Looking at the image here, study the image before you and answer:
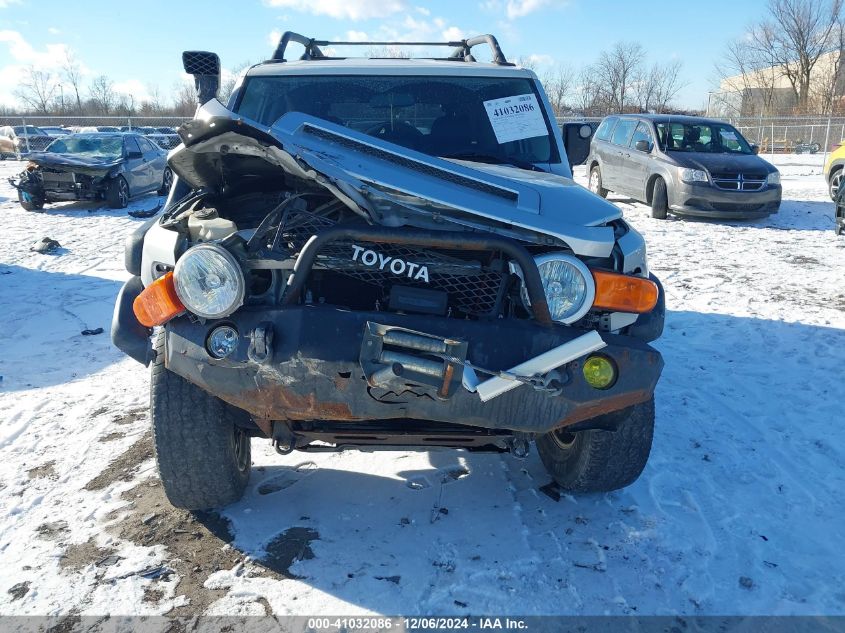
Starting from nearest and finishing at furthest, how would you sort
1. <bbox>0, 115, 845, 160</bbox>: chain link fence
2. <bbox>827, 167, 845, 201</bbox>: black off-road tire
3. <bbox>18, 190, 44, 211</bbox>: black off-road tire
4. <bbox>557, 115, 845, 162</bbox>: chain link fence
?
<bbox>827, 167, 845, 201</bbox>: black off-road tire < <bbox>18, 190, 44, 211</bbox>: black off-road tire < <bbox>0, 115, 845, 160</bbox>: chain link fence < <bbox>557, 115, 845, 162</bbox>: chain link fence

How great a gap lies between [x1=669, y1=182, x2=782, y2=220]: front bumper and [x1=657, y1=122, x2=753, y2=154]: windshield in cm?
118

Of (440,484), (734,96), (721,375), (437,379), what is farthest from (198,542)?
(734,96)

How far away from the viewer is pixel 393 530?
2.95 metres

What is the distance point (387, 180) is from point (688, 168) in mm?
10087

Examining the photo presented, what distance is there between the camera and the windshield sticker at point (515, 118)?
384cm

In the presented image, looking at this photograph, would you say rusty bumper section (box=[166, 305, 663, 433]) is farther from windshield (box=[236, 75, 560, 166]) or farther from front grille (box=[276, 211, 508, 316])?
windshield (box=[236, 75, 560, 166])

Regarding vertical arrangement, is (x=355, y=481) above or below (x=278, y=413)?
below

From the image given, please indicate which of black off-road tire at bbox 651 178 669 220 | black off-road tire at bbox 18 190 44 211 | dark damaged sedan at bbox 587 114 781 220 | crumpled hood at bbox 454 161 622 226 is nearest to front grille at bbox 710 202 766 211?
dark damaged sedan at bbox 587 114 781 220

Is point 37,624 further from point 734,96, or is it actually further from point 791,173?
point 734,96

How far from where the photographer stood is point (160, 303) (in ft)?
7.57

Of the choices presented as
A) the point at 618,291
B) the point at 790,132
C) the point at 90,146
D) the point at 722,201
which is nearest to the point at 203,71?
the point at 618,291

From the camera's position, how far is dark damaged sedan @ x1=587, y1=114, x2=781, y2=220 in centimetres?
1094

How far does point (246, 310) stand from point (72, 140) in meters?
13.7

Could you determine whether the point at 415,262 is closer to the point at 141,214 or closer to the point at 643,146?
the point at 643,146
